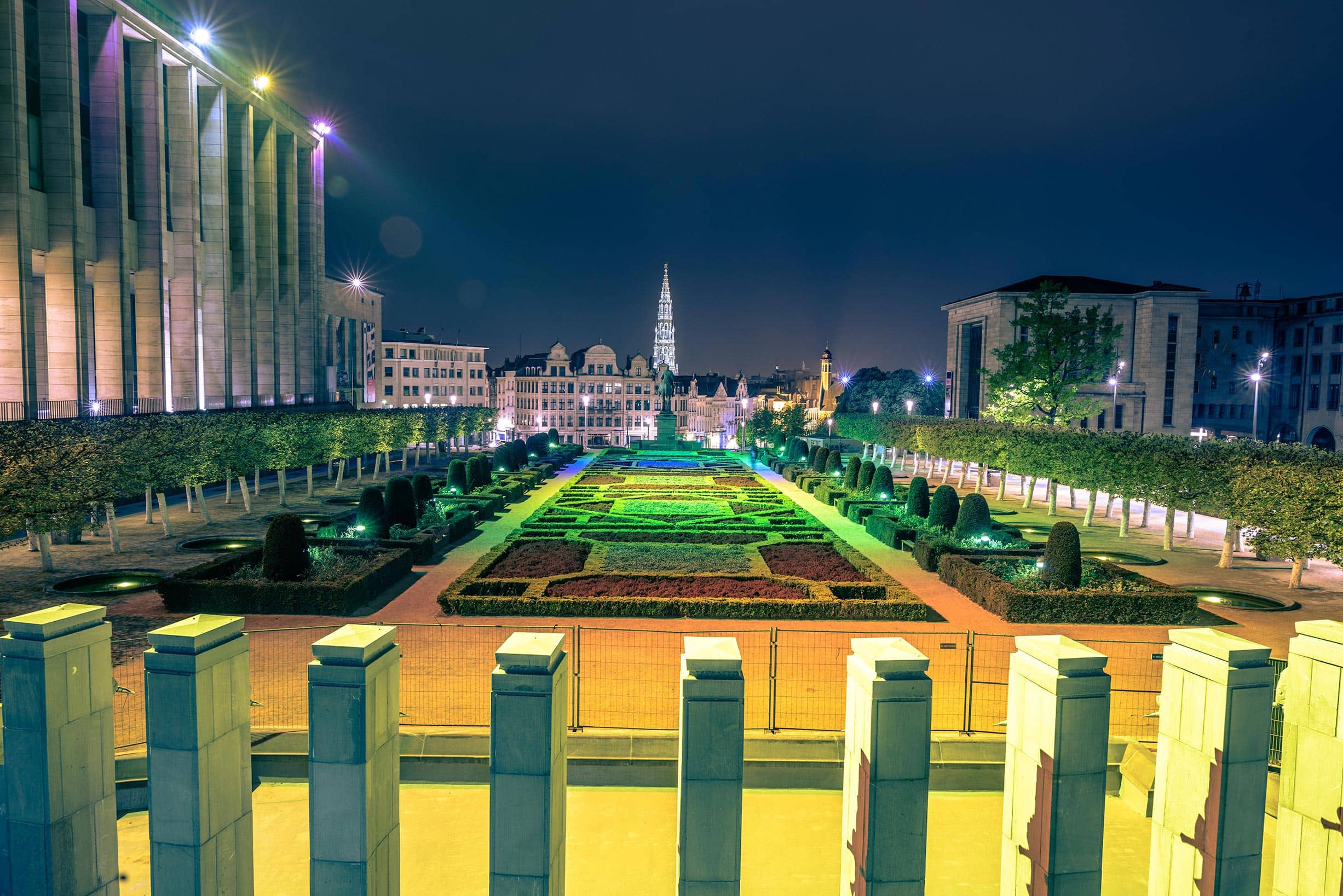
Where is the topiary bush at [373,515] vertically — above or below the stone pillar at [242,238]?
below

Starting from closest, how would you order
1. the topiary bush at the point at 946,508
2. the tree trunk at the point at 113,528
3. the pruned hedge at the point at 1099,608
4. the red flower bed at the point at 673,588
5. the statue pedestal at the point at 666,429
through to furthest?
1. the pruned hedge at the point at 1099,608
2. the red flower bed at the point at 673,588
3. the tree trunk at the point at 113,528
4. the topiary bush at the point at 946,508
5. the statue pedestal at the point at 666,429

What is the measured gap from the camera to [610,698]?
12688mm

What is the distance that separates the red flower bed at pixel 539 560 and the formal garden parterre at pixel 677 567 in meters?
0.07

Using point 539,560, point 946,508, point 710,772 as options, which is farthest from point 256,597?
point 946,508

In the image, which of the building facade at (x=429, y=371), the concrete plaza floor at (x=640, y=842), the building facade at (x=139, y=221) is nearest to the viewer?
the concrete plaza floor at (x=640, y=842)

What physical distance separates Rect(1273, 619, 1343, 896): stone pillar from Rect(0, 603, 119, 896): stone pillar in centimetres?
691

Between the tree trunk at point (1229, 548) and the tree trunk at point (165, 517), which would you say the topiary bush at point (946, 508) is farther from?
the tree trunk at point (165, 517)

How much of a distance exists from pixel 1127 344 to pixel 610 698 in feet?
301

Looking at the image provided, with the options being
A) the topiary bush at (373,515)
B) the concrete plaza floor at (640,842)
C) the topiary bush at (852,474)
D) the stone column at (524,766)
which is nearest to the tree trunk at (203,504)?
the topiary bush at (373,515)

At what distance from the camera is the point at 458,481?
35938mm

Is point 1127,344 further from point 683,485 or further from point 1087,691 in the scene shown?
point 1087,691

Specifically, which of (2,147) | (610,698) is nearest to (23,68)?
(2,147)

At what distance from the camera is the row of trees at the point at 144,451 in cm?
1955

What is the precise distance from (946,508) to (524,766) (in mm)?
24296
